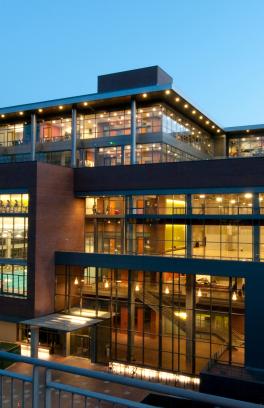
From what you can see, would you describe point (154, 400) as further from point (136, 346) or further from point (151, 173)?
point (151, 173)

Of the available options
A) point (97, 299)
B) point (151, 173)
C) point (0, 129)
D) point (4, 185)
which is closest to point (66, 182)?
point (4, 185)

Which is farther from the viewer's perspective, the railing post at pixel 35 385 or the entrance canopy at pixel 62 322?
the entrance canopy at pixel 62 322

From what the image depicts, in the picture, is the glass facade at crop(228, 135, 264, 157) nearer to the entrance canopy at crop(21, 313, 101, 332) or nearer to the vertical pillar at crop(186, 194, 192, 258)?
the vertical pillar at crop(186, 194, 192, 258)

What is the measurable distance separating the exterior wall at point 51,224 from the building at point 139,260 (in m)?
0.08

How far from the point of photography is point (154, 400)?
74.3ft

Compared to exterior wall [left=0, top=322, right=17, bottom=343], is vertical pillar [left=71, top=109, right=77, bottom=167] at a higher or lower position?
higher

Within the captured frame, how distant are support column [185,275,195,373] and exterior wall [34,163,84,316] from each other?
33.2 ft

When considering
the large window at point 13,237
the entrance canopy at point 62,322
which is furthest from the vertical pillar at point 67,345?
the large window at point 13,237

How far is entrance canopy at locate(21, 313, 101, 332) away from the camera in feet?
87.6

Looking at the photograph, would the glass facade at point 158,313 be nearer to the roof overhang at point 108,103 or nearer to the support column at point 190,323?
the support column at point 190,323

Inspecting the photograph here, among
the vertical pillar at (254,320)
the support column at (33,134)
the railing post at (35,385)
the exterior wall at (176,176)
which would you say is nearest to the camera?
the railing post at (35,385)

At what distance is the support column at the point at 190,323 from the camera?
26984 millimetres

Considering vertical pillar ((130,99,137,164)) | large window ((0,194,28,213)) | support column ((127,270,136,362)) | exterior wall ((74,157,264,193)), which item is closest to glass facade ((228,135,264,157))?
vertical pillar ((130,99,137,164))

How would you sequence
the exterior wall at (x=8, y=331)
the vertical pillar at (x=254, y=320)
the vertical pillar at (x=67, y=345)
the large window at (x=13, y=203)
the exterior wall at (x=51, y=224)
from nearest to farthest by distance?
the vertical pillar at (x=254, y=320) < the exterior wall at (x=51, y=224) < the vertical pillar at (x=67, y=345) < the large window at (x=13, y=203) < the exterior wall at (x=8, y=331)
